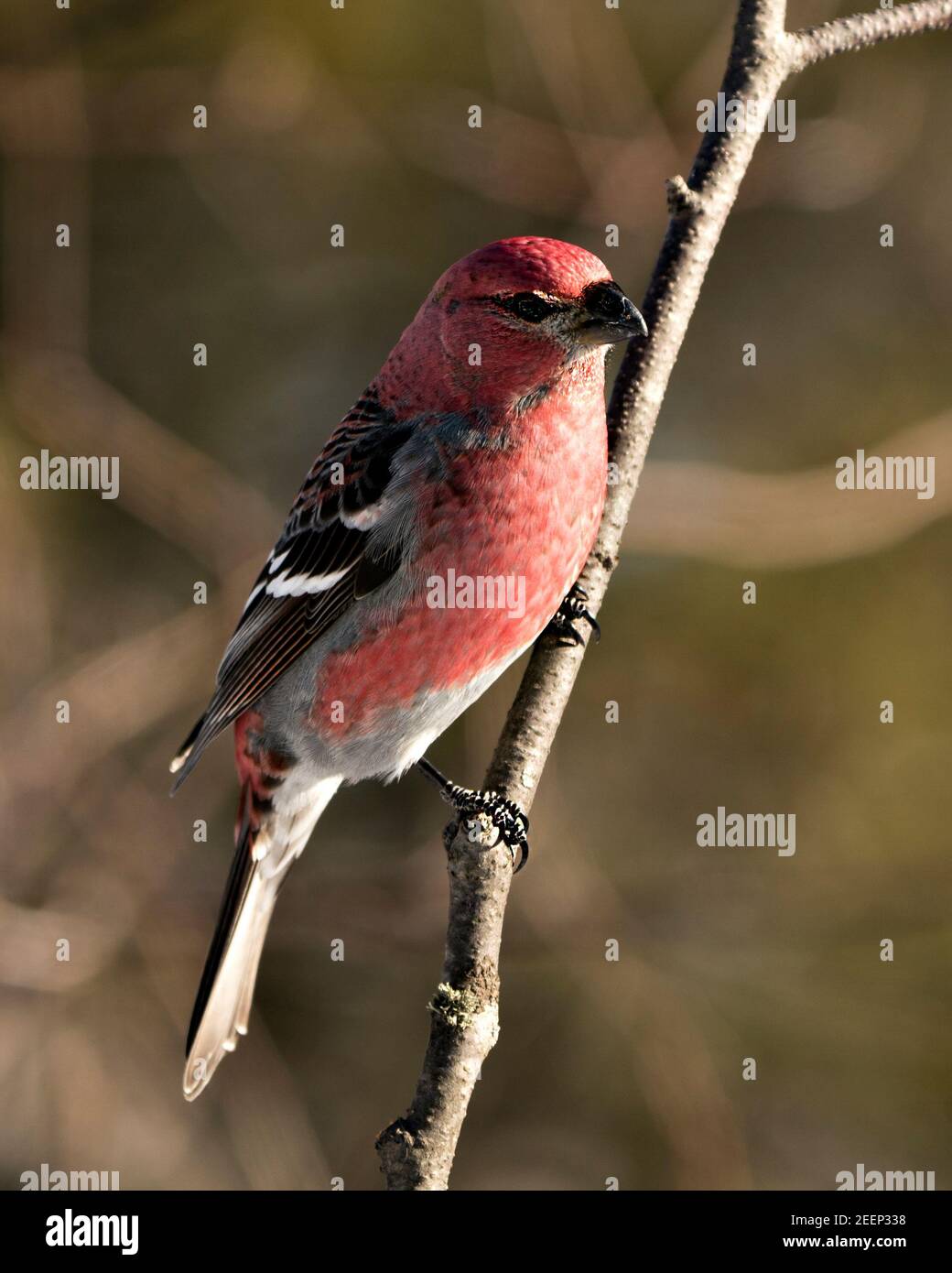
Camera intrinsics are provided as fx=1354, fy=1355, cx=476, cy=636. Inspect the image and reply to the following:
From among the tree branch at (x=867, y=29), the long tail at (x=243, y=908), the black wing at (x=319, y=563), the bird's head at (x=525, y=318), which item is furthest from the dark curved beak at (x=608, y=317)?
the long tail at (x=243, y=908)

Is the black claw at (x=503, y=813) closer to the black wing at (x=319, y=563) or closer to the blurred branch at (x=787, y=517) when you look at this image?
the black wing at (x=319, y=563)

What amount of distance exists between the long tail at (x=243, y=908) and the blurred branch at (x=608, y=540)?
1.09m

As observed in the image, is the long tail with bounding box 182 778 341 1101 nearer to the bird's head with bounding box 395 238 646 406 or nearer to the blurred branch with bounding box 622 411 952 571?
the bird's head with bounding box 395 238 646 406

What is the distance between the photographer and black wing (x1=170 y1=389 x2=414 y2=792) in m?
3.79

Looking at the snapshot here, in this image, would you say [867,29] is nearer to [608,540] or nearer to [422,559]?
[608,540]

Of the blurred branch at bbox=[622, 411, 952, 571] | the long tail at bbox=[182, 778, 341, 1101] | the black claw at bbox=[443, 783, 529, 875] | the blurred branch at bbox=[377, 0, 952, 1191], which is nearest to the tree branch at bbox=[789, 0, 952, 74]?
the blurred branch at bbox=[377, 0, 952, 1191]

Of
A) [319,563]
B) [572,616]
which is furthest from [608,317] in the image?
[319,563]

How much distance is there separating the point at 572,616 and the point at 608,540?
234 millimetres

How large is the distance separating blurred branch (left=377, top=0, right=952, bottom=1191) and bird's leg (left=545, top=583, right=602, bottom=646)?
0.09 feet

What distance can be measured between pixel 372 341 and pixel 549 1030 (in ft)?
11.5

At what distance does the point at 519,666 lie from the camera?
21.0 ft

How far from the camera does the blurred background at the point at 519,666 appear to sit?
6.02 m

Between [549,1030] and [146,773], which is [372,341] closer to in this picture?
[146,773]
